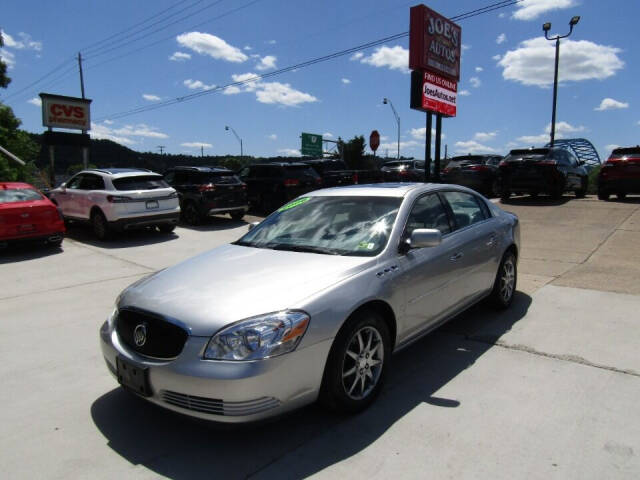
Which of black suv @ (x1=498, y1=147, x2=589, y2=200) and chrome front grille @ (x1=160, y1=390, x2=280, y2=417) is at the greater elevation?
black suv @ (x1=498, y1=147, x2=589, y2=200)

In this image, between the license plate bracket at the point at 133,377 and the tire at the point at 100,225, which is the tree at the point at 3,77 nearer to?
the tire at the point at 100,225

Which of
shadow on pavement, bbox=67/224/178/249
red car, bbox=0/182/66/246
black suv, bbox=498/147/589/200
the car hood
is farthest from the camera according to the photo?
black suv, bbox=498/147/589/200

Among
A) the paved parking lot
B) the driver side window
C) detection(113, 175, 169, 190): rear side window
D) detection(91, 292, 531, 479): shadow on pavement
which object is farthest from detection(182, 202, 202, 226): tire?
detection(91, 292, 531, 479): shadow on pavement

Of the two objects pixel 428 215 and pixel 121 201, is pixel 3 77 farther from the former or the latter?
pixel 428 215

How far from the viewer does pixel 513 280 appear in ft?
17.3

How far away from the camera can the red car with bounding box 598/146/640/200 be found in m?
13.0

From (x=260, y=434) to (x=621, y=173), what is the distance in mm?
14186

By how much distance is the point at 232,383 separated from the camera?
2.40 metres

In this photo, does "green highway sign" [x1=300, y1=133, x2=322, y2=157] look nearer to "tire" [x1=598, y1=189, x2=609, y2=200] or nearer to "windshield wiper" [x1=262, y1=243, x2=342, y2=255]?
"tire" [x1=598, y1=189, x2=609, y2=200]

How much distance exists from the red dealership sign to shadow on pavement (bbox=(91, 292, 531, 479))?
11597 millimetres

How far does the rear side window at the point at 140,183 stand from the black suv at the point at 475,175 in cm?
949

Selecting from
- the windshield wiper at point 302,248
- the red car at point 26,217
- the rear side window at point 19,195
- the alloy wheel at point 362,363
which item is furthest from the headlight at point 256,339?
the rear side window at point 19,195

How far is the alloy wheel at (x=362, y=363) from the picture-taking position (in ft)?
9.62

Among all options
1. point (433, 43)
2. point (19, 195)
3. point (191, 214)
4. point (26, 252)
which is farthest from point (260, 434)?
point (433, 43)
